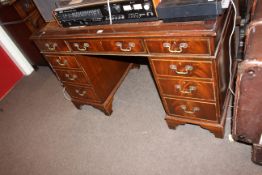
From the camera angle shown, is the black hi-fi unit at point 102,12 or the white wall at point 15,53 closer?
the black hi-fi unit at point 102,12

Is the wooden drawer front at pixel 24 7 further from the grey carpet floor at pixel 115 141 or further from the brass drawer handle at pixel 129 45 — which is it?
the brass drawer handle at pixel 129 45

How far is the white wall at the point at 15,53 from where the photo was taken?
2.68 m

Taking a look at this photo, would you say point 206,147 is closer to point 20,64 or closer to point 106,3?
point 106,3

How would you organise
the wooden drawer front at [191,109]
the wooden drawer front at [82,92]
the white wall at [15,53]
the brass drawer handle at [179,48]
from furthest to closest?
1. the white wall at [15,53]
2. the wooden drawer front at [82,92]
3. the wooden drawer front at [191,109]
4. the brass drawer handle at [179,48]

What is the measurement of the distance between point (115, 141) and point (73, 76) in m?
0.58

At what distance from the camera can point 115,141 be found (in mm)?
1720

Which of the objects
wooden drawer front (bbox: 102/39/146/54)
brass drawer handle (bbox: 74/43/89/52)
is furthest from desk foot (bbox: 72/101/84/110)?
wooden drawer front (bbox: 102/39/146/54)

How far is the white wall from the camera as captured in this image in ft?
8.80

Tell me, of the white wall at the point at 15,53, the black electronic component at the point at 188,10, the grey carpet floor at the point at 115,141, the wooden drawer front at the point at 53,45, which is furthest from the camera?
the white wall at the point at 15,53

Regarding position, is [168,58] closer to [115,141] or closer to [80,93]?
[115,141]

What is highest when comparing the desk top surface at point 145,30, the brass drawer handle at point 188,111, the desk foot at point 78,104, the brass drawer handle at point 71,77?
the desk top surface at point 145,30

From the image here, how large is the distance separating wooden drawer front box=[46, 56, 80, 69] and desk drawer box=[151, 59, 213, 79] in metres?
0.64

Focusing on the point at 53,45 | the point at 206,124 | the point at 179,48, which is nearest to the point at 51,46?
the point at 53,45

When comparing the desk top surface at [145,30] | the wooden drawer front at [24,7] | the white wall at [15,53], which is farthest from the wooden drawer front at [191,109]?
the white wall at [15,53]
